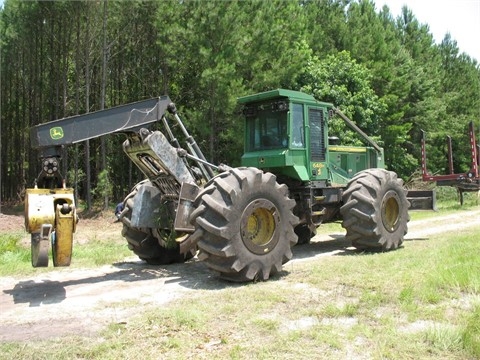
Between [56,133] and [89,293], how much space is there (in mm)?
2038

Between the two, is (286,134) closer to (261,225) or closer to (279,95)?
(279,95)

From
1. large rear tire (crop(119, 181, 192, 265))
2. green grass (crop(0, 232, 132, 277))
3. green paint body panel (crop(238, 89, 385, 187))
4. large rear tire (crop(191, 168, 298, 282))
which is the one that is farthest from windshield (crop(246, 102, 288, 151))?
green grass (crop(0, 232, 132, 277))

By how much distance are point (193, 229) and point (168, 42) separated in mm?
13957

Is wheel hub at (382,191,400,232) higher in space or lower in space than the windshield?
lower

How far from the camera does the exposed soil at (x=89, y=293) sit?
4.82m

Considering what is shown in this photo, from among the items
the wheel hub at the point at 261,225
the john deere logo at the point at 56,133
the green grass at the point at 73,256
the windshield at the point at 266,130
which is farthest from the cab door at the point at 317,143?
the john deere logo at the point at 56,133

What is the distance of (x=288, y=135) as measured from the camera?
29.0 ft

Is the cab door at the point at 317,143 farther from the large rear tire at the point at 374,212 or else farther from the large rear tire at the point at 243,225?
the large rear tire at the point at 243,225

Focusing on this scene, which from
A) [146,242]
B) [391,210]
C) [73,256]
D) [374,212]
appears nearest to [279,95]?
[374,212]

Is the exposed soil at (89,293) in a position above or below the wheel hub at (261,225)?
below

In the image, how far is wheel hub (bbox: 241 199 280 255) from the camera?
21.9 feet

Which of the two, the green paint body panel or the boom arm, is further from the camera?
the green paint body panel

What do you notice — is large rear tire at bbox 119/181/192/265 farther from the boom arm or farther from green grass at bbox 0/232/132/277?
the boom arm

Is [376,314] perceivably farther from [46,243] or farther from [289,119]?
[289,119]
